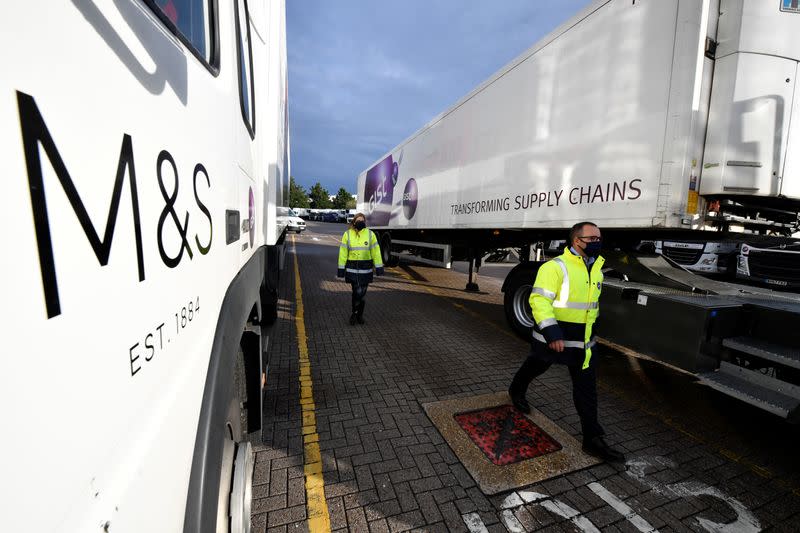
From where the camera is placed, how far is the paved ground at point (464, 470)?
2398mm

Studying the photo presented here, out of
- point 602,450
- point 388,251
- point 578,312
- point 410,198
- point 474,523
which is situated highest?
point 410,198

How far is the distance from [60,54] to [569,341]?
3064mm

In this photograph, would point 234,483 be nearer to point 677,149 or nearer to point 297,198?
point 677,149

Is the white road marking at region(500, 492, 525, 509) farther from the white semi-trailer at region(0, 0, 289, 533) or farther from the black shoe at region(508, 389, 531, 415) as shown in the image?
the white semi-trailer at region(0, 0, 289, 533)

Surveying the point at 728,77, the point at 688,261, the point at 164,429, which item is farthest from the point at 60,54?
the point at 688,261

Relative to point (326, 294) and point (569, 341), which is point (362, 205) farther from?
point (569, 341)

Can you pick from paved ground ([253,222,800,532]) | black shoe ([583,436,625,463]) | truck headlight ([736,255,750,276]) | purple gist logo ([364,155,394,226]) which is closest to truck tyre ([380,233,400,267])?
purple gist logo ([364,155,394,226])

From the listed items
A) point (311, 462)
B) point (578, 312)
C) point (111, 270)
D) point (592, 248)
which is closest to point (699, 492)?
point (578, 312)

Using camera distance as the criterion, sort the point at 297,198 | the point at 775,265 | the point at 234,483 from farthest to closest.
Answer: the point at 297,198 → the point at 775,265 → the point at 234,483

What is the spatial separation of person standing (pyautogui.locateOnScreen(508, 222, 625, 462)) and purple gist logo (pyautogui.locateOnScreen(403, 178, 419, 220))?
6.62 metres

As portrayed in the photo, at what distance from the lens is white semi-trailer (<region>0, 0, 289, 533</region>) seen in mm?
Answer: 469

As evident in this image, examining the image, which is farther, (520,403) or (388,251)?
(388,251)

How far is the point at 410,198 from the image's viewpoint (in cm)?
986

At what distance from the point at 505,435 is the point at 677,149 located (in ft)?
9.22
